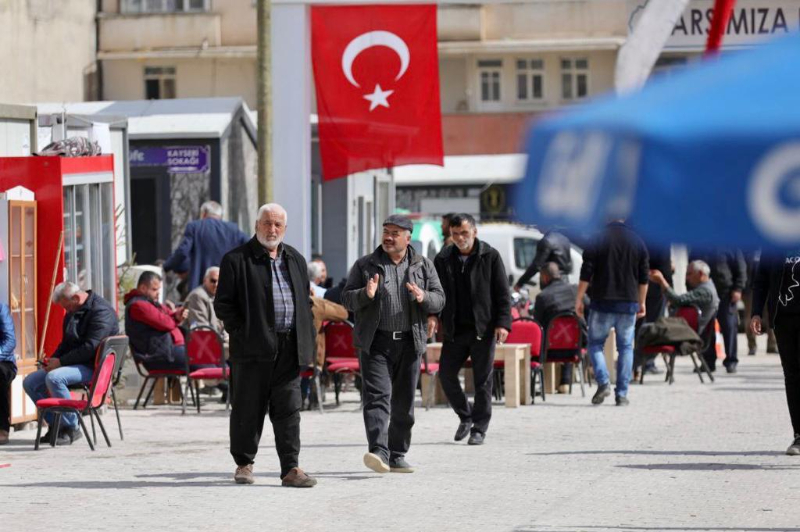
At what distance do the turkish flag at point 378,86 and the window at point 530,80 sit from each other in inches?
1374

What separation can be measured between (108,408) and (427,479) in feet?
22.2

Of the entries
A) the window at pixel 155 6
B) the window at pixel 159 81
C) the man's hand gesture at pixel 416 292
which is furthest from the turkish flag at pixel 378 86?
the window at pixel 159 81

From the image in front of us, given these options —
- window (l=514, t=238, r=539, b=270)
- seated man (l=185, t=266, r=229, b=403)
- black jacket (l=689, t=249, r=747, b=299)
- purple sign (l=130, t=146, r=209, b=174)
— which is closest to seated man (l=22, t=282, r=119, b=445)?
seated man (l=185, t=266, r=229, b=403)

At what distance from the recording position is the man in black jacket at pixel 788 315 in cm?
1212

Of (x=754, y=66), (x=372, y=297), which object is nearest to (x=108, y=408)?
(x=372, y=297)

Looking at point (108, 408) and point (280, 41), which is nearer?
point (108, 408)

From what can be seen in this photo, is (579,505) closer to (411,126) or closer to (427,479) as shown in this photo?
(427,479)

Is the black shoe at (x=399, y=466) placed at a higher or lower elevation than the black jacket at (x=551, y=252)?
lower

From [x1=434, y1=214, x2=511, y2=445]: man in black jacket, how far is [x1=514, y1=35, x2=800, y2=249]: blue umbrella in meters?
8.77

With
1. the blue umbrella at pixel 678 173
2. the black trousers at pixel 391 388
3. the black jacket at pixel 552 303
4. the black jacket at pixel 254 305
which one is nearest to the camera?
the blue umbrella at pixel 678 173

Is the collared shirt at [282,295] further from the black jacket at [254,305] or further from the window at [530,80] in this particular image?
the window at [530,80]

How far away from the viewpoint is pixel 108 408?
17641 mm

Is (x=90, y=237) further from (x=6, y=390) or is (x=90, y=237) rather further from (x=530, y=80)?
(x=530, y=80)

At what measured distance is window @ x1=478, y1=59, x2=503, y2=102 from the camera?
177 ft
